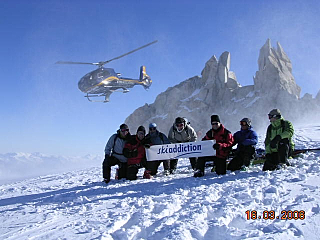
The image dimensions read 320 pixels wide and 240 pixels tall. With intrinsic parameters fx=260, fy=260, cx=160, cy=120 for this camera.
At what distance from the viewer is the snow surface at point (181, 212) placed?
3.04 m

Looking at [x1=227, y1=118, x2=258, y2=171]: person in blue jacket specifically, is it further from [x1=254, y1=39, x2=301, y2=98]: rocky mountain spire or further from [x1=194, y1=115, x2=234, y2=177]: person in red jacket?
[x1=254, y1=39, x2=301, y2=98]: rocky mountain spire

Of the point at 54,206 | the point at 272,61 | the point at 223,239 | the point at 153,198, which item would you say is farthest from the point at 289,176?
the point at 272,61

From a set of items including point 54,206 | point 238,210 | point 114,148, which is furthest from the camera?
point 114,148

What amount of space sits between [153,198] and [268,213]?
80.3 inches

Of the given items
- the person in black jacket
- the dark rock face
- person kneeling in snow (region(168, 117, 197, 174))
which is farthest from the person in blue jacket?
the dark rock face

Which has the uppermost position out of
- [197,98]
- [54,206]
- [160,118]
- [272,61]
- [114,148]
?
[272,61]

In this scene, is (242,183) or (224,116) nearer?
(242,183)

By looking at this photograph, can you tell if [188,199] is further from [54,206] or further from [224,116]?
[224,116]

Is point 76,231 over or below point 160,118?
below

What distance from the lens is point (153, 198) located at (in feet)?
15.5

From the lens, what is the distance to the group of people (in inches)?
264
